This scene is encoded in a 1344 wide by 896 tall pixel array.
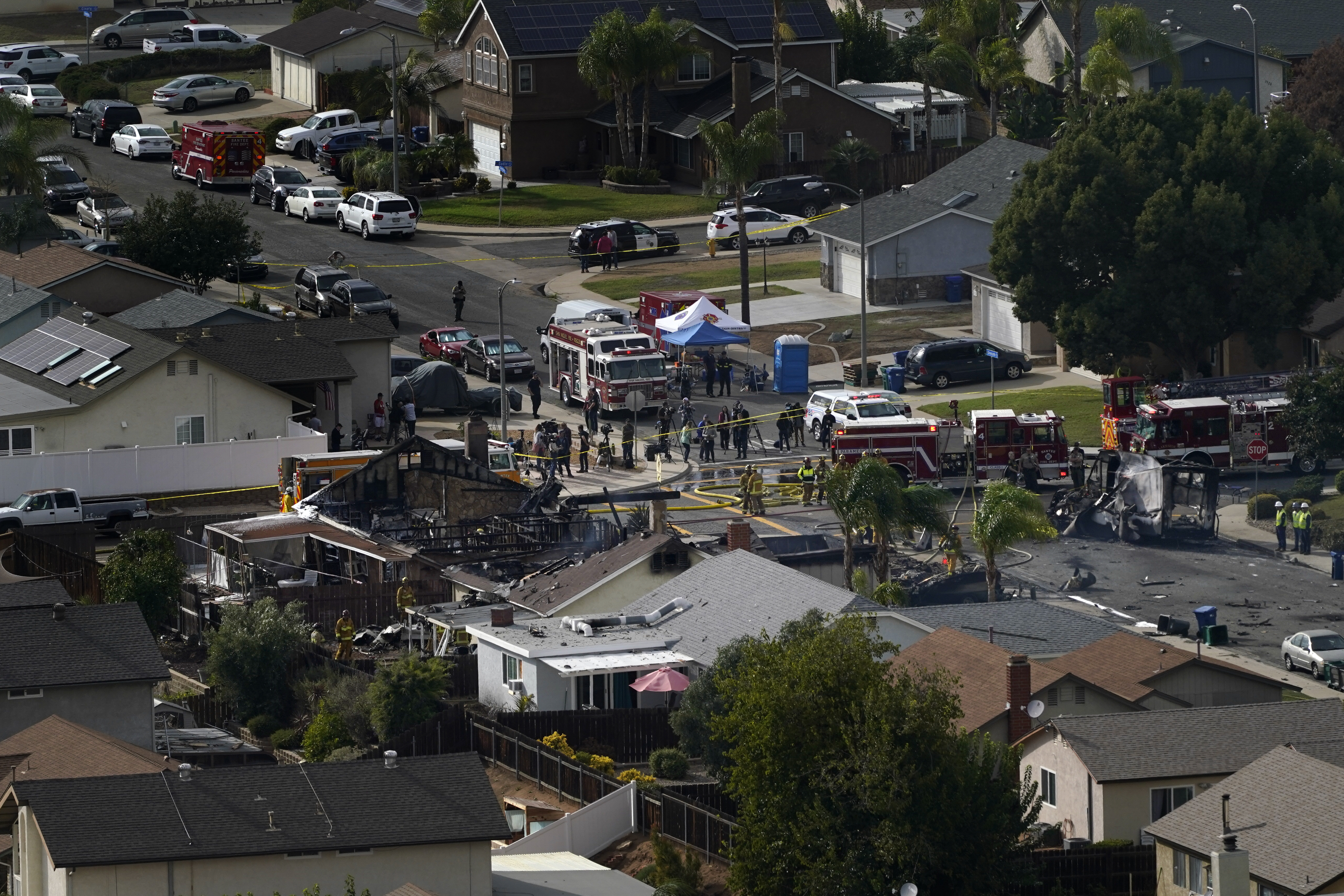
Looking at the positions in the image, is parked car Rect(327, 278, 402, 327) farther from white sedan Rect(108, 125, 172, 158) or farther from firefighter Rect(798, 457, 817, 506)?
white sedan Rect(108, 125, 172, 158)

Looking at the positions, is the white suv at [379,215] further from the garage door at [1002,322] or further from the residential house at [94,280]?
the garage door at [1002,322]

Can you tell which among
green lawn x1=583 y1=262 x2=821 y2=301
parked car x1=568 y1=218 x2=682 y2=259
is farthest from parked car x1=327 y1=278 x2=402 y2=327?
parked car x1=568 y1=218 x2=682 y2=259

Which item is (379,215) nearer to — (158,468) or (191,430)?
(191,430)

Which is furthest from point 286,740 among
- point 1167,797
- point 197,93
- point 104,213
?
point 197,93

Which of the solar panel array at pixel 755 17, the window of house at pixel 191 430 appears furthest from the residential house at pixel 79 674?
the solar panel array at pixel 755 17

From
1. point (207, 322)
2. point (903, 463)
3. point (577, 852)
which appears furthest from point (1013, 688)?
point (207, 322)
